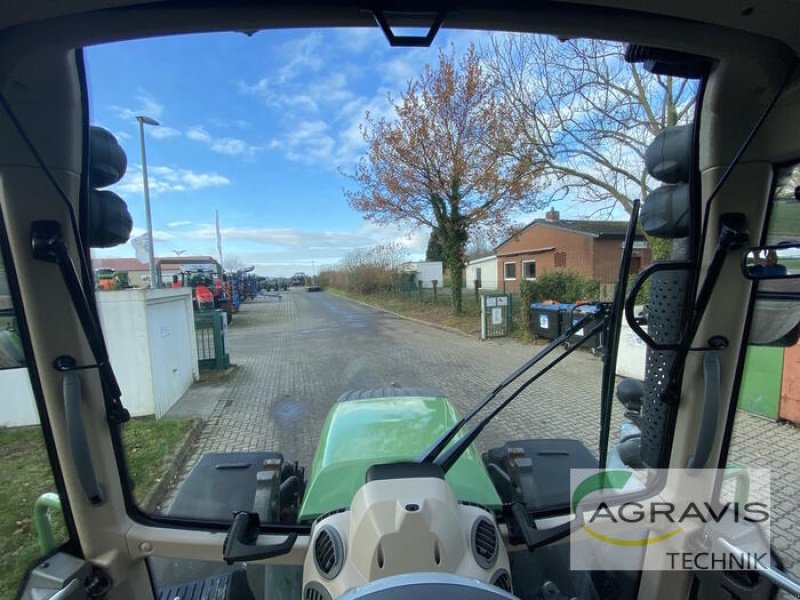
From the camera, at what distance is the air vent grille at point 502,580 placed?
1206 millimetres

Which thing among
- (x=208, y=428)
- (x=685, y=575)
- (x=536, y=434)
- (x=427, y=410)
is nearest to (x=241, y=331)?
(x=208, y=428)

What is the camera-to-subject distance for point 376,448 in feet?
6.39

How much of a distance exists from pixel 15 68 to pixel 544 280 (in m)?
13.3

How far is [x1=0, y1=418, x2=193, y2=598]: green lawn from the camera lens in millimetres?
1522

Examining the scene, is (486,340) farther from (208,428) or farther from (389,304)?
(389,304)

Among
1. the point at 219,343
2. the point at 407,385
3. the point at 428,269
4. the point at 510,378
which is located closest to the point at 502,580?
the point at 510,378

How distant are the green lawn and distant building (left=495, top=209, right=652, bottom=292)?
37.3 ft

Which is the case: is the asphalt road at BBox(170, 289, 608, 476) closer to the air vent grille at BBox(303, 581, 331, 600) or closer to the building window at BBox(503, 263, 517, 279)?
the air vent grille at BBox(303, 581, 331, 600)

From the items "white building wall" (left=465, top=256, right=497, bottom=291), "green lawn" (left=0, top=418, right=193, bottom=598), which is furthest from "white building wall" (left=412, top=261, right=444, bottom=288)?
"green lawn" (left=0, top=418, right=193, bottom=598)

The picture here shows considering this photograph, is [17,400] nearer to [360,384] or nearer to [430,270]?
[360,384]

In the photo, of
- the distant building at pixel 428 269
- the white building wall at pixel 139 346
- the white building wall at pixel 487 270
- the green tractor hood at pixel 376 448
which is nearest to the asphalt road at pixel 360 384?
the white building wall at pixel 139 346

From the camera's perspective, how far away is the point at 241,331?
17.8 metres

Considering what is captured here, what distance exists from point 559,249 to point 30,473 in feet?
75.2

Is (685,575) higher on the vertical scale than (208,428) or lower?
higher
